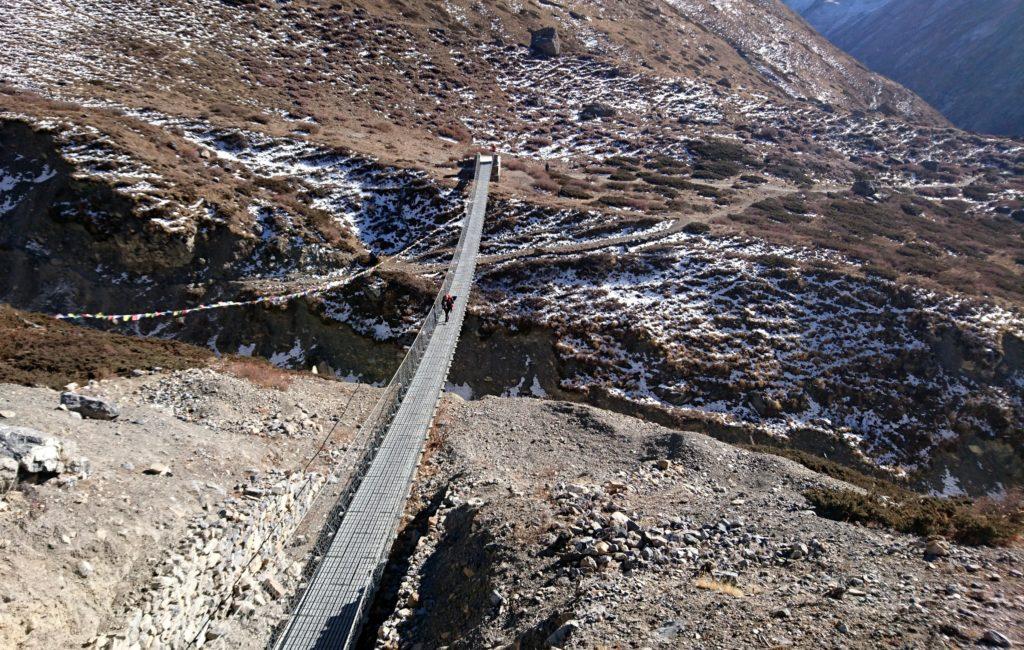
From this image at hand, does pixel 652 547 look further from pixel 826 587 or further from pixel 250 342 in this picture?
pixel 250 342

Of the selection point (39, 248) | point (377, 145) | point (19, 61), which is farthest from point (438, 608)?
point (19, 61)

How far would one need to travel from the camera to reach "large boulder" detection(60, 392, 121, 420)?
13.5 m

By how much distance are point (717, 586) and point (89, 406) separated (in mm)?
15588

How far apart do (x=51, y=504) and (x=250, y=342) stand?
17.5 meters

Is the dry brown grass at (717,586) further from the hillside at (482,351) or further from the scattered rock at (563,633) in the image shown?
the scattered rock at (563,633)

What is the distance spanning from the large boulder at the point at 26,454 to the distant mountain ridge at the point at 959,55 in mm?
148923

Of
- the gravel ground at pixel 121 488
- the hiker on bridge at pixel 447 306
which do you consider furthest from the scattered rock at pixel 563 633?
the hiker on bridge at pixel 447 306

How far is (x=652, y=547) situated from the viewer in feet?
35.2

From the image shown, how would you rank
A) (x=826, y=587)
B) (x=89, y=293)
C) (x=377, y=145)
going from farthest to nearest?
(x=377, y=145)
(x=89, y=293)
(x=826, y=587)

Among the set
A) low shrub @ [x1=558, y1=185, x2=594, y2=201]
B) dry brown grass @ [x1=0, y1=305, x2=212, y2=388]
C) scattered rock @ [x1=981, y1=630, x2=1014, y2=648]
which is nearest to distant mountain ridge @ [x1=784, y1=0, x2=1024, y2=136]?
low shrub @ [x1=558, y1=185, x2=594, y2=201]

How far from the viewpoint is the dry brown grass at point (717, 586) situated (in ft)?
29.7

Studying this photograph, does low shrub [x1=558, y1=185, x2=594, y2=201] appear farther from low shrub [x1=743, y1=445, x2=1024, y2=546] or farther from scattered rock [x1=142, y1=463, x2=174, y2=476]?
scattered rock [x1=142, y1=463, x2=174, y2=476]

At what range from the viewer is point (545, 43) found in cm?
7781

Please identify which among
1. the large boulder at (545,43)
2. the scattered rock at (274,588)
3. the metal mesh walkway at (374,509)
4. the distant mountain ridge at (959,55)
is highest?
the distant mountain ridge at (959,55)
